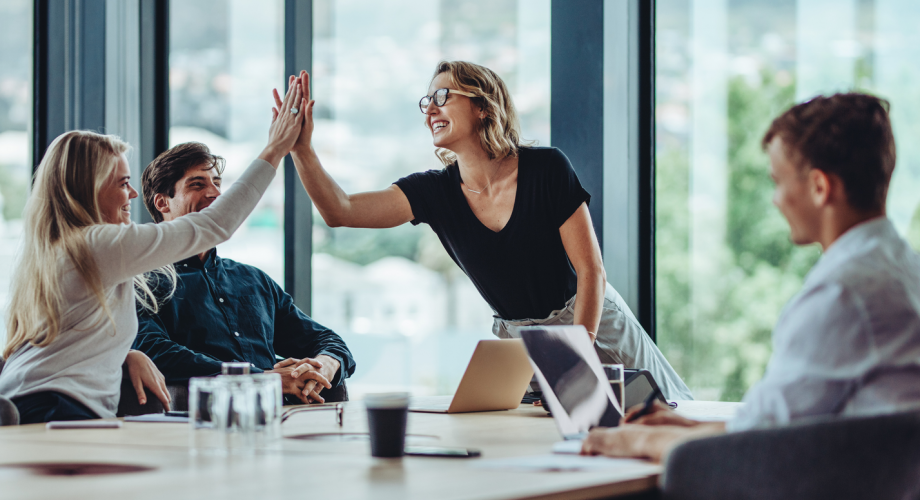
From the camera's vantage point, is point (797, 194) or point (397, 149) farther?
point (397, 149)

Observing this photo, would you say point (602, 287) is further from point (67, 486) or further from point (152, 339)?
point (67, 486)

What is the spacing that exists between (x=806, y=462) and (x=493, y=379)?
3.34 feet

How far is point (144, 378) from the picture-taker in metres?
2.16

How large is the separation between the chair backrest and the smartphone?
1.13 ft

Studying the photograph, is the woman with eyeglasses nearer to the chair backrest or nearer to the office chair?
the office chair

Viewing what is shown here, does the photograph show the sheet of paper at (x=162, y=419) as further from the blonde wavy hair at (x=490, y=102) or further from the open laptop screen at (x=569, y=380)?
the blonde wavy hair at (x=490, y=102)

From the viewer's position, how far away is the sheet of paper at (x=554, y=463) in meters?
1.13

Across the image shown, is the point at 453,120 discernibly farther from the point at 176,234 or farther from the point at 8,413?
the point at 8,413

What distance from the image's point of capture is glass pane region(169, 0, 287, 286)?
398 cm

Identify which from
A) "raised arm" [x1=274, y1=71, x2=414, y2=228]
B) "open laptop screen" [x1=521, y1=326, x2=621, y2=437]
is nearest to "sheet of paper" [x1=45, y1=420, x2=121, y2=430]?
"open laptop screen" [x1=521, y1=326, x2=621, y2=437]

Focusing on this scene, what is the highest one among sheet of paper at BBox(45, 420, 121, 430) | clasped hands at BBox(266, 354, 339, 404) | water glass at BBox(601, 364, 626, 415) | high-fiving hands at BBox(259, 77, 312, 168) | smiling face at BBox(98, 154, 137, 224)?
high-fiving hands at BBox(259, 77, 312, 168)

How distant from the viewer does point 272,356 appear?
2730 millimetres

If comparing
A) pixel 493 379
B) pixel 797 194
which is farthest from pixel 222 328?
pixel 797 194

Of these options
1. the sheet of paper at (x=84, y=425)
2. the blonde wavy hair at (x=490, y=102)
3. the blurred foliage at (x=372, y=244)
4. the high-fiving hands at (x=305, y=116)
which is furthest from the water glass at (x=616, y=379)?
the blurred foliage at (x=372, y=244)
